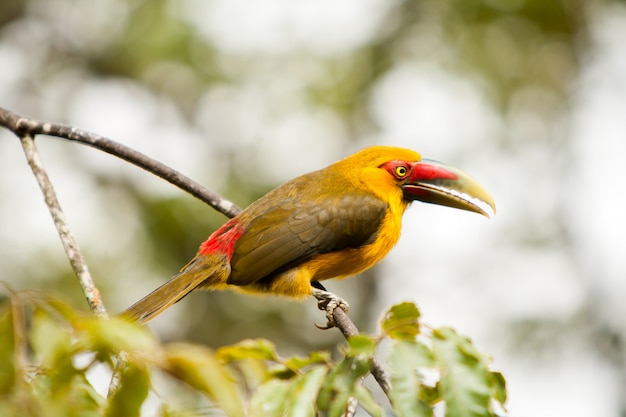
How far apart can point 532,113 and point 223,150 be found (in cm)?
475

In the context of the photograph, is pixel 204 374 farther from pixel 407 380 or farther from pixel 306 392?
pixel 407 380

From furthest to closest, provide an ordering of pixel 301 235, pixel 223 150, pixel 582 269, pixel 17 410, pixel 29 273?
1. pixel 223 150
2. pixel 582 269
3. pixel 29 273
4. pixel 301 235
5. pixel 17 410

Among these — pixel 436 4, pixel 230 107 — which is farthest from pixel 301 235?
pixel 436 4

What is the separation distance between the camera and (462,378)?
70.9 inches

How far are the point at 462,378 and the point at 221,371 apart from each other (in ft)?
1.94

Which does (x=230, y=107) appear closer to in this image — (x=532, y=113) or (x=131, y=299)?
(x=131, y=299)

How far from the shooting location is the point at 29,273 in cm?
1037

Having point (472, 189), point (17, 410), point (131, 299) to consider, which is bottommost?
point (17, 410)

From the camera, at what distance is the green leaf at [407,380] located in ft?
6.00

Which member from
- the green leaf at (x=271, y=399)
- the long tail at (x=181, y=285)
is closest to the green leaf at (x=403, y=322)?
the green leaf at (x=271, y=399)

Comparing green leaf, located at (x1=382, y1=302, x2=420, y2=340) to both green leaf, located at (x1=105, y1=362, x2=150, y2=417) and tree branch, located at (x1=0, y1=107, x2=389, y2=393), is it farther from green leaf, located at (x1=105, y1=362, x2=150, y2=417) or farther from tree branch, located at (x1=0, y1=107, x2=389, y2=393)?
tree branch, located at (x1=0, y1=107, x2=389, y2=393)

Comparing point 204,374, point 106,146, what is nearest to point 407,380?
point 204,374

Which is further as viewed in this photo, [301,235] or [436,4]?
[436,4]

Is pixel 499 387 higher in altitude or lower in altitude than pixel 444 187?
lower
